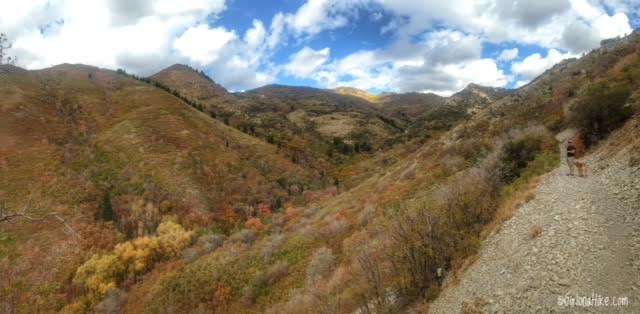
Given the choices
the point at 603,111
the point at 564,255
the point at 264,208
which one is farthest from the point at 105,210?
the point at 603,111

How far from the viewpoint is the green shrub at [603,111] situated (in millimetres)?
13781

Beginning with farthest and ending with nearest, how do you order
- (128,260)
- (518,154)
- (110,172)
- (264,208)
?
1. (264,208)
2. (110,172)
3. (128,260)
4. (518,154)

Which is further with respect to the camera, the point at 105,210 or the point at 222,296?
the point at 105,210

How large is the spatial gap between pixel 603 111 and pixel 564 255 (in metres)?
10.9

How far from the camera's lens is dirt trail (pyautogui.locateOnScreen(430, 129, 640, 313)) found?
5934 millimetres

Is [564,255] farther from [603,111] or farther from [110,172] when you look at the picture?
[110,172]

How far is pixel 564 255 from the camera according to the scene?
6992 millimetres

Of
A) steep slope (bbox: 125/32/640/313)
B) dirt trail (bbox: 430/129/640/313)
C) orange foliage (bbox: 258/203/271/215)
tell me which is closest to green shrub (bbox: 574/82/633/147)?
steep slope (bbox: 125/32/640/313)

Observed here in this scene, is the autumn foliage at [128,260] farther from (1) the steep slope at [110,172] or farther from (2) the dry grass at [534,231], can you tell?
(2) the dry grass at [534,231]

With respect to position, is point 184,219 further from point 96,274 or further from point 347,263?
point 347,263

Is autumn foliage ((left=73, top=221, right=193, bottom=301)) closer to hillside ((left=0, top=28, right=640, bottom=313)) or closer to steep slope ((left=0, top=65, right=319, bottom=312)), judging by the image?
hillside ((left=0, top=28, right=640, bottom=313))

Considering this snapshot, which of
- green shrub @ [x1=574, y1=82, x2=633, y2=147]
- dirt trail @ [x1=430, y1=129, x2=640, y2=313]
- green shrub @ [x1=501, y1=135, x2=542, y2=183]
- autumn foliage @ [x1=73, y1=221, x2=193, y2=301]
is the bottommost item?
autumn foliage @ [x1=73, y1=221, x2=193, y2=301]

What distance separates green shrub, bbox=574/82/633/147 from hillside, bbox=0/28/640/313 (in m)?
0.08

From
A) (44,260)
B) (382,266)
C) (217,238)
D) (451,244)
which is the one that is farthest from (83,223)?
(451,244)
